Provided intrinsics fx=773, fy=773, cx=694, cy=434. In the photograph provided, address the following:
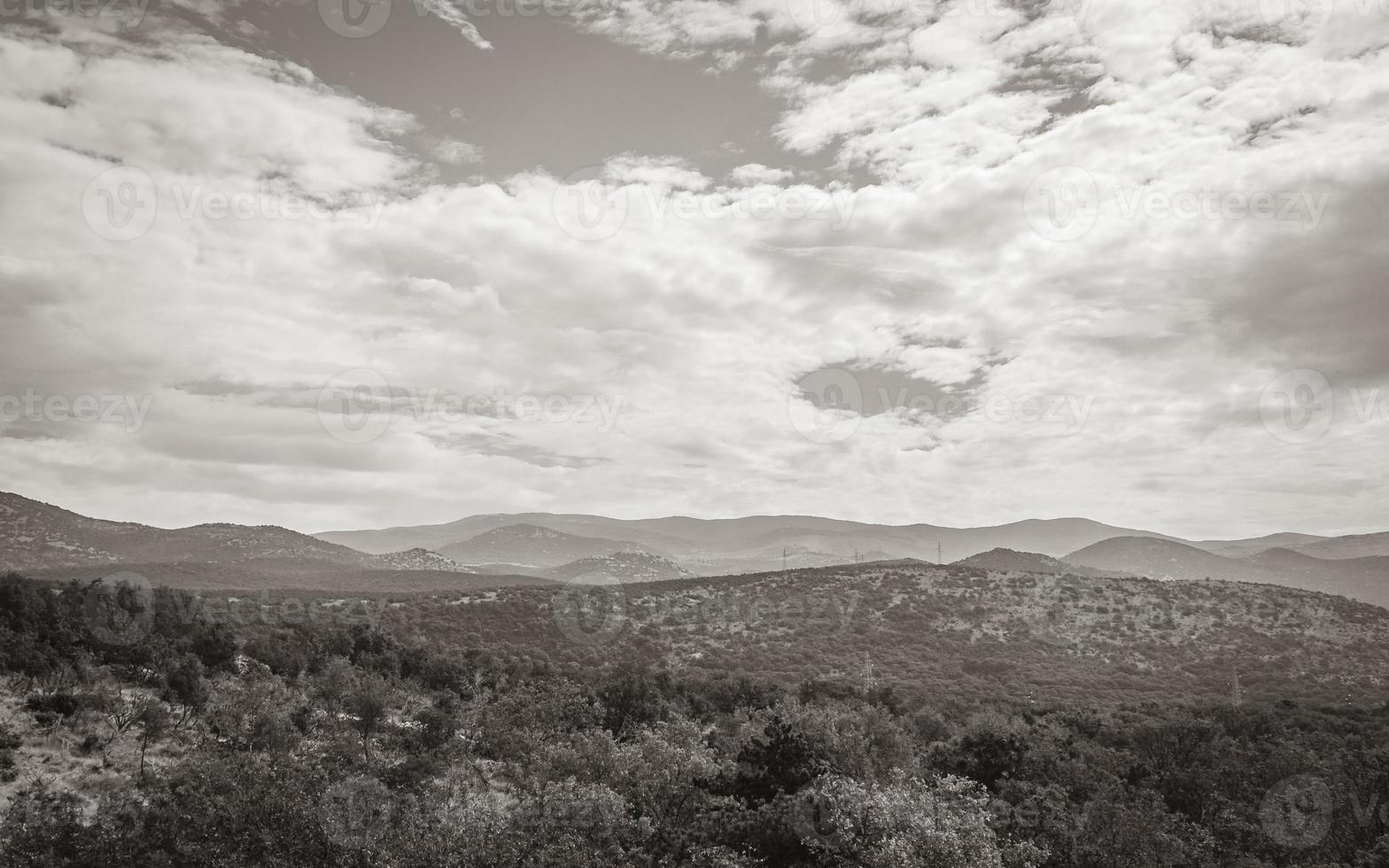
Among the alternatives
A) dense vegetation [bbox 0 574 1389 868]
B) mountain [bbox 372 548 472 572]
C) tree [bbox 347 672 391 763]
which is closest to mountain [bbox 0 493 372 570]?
mountain [bbox 372 548 472 572]

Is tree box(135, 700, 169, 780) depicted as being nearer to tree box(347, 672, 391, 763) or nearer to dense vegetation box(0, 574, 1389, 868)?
dense vegetation box(0, 574, 1389, 868)

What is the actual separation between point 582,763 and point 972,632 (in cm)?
6255

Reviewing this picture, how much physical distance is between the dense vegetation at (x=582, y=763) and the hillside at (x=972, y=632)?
7.30 m

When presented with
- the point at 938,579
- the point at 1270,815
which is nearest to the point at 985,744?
the point at 1270,815

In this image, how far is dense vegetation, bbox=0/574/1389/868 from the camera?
24.8 meters

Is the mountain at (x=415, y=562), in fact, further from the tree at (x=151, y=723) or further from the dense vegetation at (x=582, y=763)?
the tree at (x=151, y=723)

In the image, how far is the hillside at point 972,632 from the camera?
231 ft

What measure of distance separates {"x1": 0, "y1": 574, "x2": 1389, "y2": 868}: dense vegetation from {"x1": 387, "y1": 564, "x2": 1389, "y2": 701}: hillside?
7.30m

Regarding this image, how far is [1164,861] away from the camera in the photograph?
93.9ft

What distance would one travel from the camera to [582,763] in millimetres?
32062

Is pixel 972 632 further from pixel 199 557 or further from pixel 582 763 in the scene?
pixel 199 557

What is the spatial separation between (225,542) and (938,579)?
15026 centimetres

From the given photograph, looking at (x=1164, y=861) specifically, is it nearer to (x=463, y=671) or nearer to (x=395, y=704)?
(x=395, y=704)

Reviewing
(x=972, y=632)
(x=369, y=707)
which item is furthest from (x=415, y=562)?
(x=369, y=707)
